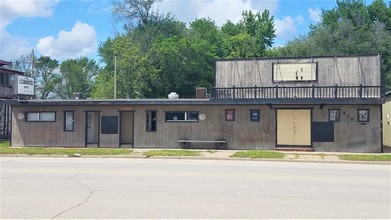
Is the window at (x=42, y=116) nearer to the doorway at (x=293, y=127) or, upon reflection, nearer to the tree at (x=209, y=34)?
the doorway at (x=293, y=127)

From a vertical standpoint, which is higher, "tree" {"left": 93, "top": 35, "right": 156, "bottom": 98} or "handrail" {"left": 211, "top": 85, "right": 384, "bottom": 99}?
"tree" {"left": 93, "top": 35, "right": 156, "bottom": 98}

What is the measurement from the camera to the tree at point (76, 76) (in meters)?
91.1

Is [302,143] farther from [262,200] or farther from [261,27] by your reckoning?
[261,27]

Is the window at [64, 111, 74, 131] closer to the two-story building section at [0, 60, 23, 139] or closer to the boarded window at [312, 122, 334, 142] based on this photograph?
the two-story building section at [0, 60, 23, 139]

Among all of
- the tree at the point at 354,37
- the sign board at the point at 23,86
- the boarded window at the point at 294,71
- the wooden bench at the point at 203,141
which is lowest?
the wooden bench at the point at 203,141

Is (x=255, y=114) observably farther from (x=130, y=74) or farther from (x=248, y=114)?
(x=130, y=74)

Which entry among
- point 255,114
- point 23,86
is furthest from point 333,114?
point 23,86

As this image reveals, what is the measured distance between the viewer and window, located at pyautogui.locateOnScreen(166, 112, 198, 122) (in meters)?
25.9

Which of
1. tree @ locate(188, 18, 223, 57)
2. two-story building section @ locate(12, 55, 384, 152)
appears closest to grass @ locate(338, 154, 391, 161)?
two-story building section @ locate(12, 55, 384, 152)

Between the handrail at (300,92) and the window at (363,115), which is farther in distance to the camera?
the handrail at (300,92)

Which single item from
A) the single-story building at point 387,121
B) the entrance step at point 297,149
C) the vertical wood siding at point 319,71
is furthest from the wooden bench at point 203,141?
the single-story building at point 387,121

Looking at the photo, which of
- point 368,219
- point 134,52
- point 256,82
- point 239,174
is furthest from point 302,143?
point 134,52

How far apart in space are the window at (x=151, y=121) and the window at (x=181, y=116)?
2.96ft

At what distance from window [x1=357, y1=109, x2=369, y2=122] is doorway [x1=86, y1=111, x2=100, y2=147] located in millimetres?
15357
